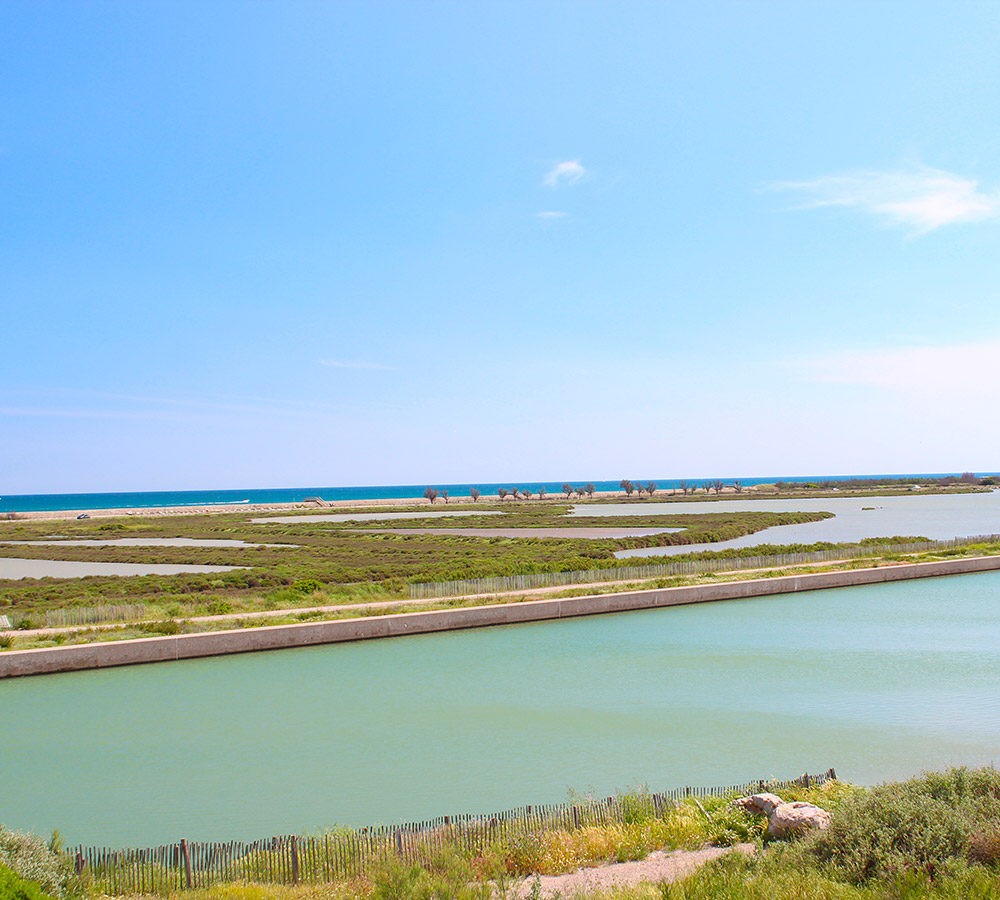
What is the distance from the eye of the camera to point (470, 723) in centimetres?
1711

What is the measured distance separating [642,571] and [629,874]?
28.0m

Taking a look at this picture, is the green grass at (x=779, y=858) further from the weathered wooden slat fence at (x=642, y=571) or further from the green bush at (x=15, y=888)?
the weathered wooden slat fence at (x=642, y=571)

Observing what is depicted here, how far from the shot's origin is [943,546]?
45344 mm

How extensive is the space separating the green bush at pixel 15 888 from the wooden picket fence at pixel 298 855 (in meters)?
2.34

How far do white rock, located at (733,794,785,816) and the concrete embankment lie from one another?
17.3 metres

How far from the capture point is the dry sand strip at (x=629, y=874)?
7.77m

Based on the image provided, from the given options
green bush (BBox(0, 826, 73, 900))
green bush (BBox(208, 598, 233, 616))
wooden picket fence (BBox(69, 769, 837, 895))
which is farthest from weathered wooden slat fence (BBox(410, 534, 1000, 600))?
green bush (BBox(0, 826, 73, 900))

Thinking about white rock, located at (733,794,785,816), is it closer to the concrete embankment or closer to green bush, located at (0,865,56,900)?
green bush, located at (0,865,56,900)

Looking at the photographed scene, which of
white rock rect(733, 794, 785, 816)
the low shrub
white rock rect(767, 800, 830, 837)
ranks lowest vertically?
white rock rect(733, 794, 785, 816)

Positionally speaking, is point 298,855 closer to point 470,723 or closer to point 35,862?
point 35,862

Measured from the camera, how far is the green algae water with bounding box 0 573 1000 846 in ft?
43.0

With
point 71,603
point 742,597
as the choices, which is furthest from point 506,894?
point 71,603

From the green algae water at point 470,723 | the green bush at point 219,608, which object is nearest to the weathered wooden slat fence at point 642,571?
the green algae water at point 470,723

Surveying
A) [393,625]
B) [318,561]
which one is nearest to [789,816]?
[393,625]
